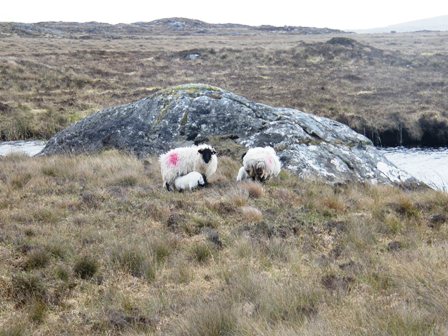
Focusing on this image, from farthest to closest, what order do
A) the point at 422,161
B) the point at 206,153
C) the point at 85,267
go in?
the point at 422,161 → the point at 206,153 → the point at 85,267

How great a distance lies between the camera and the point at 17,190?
10.4 m

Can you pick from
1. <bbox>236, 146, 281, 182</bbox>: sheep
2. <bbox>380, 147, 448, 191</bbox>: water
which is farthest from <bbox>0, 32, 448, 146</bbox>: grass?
<bbox>236, 146, 281, 182</bbox>: sheep

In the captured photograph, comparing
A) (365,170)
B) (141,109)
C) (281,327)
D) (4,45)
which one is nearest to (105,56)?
(4,45)

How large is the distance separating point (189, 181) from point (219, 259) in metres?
4.10

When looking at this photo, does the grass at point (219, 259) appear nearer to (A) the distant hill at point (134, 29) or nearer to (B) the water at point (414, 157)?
(B) the water at point (414, 157)

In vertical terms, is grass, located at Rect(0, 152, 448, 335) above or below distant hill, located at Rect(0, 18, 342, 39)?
below

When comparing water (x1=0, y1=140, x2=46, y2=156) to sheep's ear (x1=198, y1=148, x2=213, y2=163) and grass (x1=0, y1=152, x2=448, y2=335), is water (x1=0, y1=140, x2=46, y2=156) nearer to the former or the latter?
grass (x1=0, y1=152, x2=448, y2=335)

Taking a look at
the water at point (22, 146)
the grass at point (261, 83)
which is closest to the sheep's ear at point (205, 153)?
the grass at point (261, 83)

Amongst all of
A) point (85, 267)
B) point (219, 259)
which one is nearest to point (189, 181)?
point (219, 259)

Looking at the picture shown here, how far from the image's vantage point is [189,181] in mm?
10820

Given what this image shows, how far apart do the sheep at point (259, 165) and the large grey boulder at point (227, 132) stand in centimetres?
205

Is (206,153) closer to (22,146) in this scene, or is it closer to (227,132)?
(227,132)

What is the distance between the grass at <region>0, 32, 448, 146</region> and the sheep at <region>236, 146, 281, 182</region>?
8.72ft

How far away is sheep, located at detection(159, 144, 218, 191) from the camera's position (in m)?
10.9
